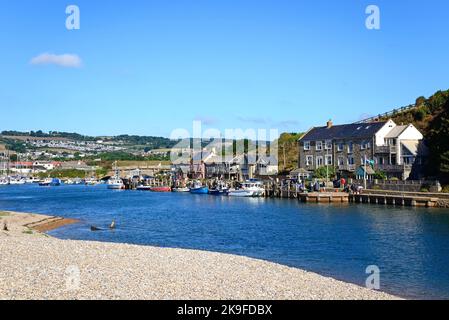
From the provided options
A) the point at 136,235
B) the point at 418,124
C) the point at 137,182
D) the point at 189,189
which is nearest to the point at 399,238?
the point at 136,235

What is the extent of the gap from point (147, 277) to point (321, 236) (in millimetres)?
22729

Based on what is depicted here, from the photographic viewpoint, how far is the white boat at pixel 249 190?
96.2 meters

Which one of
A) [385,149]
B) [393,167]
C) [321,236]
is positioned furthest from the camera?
[385,149]

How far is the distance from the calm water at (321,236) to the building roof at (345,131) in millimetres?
22378

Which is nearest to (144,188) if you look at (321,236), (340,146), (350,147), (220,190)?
(220,190)

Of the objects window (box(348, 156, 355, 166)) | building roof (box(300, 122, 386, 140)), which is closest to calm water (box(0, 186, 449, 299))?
window (box(348, 156, 355, 166))

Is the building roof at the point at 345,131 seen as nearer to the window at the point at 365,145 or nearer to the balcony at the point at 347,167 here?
the window at the point at 365,145

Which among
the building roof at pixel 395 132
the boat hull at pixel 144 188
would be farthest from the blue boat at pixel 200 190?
the building roof at pixel 395 132

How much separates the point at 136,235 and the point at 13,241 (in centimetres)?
1377

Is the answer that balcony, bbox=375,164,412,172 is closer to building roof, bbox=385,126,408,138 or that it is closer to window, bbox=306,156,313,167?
building roof, bbox=385,126,408,138

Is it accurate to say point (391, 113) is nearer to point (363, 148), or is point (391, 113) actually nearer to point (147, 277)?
point (363, 148)

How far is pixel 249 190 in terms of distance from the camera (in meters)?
97.3

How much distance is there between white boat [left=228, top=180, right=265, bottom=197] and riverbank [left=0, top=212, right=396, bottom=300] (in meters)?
65.8

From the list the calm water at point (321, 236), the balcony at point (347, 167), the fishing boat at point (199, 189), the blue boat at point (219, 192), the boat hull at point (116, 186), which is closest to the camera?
the calm water at point (321, 236)
